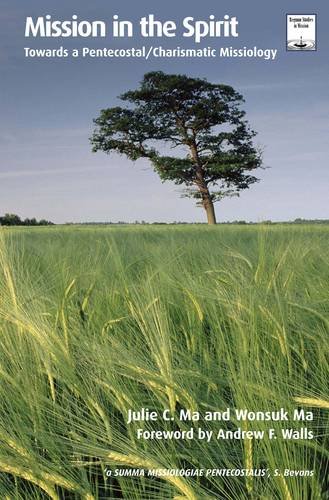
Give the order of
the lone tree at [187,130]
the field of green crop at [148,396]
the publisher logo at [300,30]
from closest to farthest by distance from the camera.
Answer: the field of green crop at [148,396] → the publisher logo at [300,30] → the lone tree at [187,130]

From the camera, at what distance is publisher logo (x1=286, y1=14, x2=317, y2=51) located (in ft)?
6.29

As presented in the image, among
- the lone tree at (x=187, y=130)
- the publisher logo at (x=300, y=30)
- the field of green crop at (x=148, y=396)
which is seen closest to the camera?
the field of green crop at (x=148, y=396)

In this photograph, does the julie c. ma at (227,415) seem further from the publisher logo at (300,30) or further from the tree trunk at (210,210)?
the tree trunk at (210,210)

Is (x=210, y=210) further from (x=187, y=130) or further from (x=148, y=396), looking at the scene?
(x=148, y=396)

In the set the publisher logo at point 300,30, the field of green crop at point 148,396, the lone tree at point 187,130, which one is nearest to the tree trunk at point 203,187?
the lone tree at point 187,130

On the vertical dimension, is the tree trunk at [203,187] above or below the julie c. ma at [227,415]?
above

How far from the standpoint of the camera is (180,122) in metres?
15.6

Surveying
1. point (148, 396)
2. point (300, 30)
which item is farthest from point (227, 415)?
point (300, 30)

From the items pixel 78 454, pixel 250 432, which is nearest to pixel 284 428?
pixel 250 432

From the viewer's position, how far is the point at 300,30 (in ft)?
6.31

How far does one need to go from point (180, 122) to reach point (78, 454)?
605 inches

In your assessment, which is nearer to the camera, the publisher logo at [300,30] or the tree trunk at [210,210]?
the publisher logo at [300,30]

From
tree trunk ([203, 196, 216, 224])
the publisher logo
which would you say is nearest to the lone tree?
tree trunk ([203, 196, 216, 224])

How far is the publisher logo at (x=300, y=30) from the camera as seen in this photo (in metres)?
1.92
